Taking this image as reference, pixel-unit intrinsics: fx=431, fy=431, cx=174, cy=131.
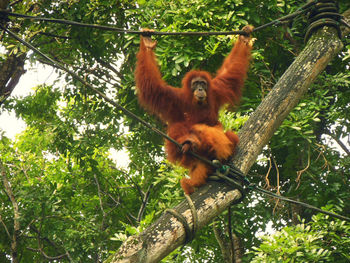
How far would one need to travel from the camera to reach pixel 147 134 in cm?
681

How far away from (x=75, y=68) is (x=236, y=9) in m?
3.03

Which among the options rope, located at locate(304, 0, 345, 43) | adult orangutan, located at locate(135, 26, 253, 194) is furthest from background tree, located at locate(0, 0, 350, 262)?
rope, located at locate(304, 0, 345, 43)

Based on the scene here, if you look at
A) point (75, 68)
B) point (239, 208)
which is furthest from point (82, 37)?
point (239, 208)

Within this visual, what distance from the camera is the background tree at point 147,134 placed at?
502 cm

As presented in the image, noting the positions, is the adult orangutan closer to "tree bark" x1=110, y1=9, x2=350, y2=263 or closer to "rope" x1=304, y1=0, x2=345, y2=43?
"tree bark" x1=110, y1=9, x2=350, y2=263

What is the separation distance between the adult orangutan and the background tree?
0.76 meters

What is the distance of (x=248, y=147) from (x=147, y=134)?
150 inches

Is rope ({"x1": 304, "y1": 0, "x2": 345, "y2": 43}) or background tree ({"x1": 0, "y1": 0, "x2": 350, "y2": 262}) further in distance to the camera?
background tree ({"x1": 0, "y1": 0, "x2": 350, "y2": 262})

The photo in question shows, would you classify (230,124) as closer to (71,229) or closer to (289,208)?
(289,208)

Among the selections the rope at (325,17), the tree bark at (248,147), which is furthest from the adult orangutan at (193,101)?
the rope at (325,17)

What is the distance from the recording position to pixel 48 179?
8.20 meters

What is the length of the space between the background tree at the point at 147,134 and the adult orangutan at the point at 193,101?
76 centimetres

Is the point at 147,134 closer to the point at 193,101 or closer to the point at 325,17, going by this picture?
the point at 193,101

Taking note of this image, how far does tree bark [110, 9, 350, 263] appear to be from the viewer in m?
2.40
